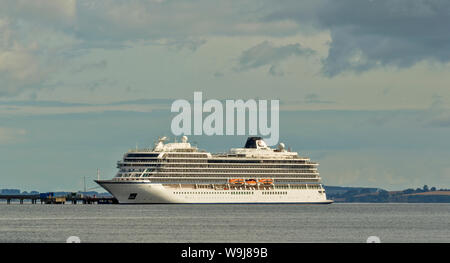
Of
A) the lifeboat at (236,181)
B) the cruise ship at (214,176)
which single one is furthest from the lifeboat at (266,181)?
the lifeboat at (236,181)

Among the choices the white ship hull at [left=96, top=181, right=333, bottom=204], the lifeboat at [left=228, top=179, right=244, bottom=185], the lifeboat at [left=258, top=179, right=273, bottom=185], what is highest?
the lifeboat at [left=258, top=179, right=273, bottom=185]

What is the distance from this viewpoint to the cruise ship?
543 feet

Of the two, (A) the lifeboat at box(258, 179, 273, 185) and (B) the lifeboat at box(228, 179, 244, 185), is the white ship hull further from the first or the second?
(A) the lifeboat at box(258, 179, 273, 185)

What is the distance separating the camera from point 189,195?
169375 millimetres

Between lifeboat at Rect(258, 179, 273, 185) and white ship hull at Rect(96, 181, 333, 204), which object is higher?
lifeboat at Rect(258, 179, 273, 185)

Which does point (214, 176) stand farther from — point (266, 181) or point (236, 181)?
point (266, 181)

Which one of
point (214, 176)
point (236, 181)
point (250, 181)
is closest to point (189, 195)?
point (214, 176)

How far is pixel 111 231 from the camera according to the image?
87.7m

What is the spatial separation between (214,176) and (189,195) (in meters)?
7.69

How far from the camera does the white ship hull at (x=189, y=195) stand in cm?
16412

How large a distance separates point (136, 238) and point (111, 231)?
35.1 feet

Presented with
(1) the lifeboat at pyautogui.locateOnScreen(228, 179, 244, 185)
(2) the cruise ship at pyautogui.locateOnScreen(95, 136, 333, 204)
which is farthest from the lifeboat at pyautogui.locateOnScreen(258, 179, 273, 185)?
(1) the lifeboat at pyautogui.locateOnScreen(228, 179, 244, 185)
